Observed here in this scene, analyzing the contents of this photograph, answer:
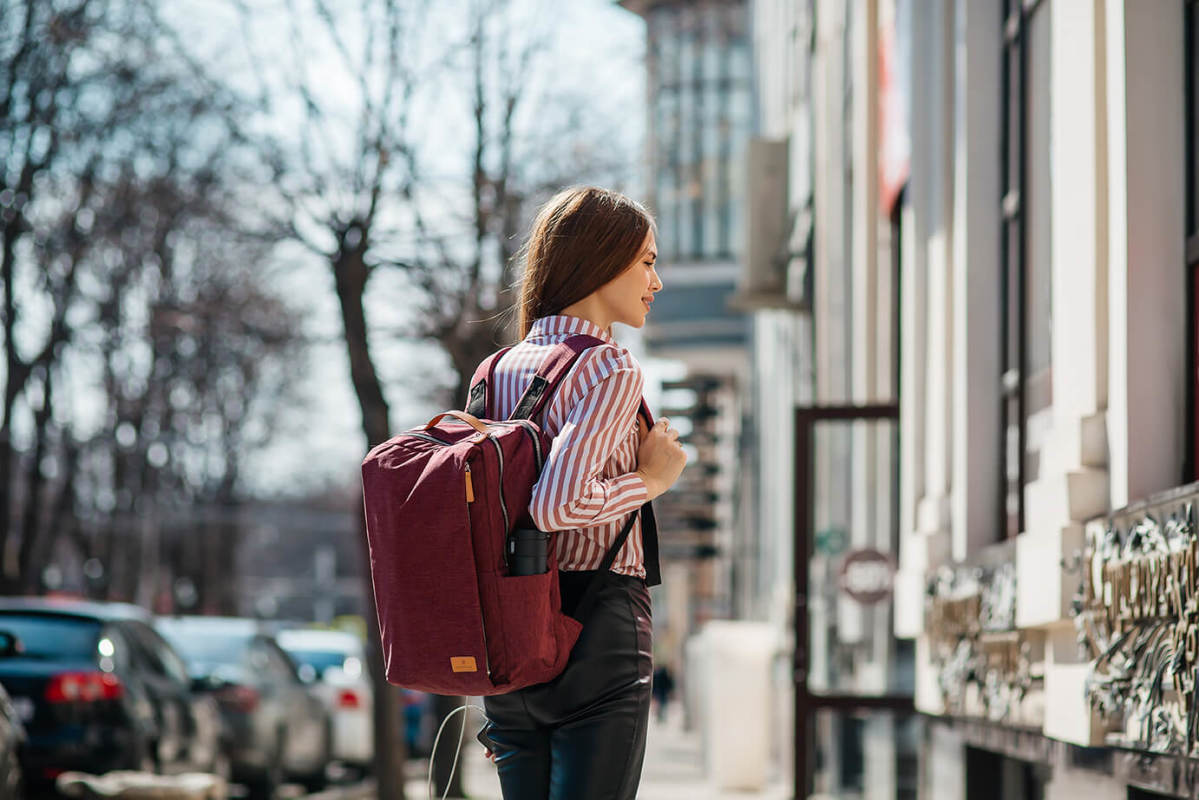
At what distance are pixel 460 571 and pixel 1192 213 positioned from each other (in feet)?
12.3

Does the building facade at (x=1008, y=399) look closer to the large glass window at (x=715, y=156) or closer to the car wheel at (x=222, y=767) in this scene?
the car wheel at (x=222, y=767)

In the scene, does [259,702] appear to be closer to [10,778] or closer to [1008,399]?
[10,778]

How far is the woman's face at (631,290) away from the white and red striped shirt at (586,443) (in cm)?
6

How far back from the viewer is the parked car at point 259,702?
16109 mm

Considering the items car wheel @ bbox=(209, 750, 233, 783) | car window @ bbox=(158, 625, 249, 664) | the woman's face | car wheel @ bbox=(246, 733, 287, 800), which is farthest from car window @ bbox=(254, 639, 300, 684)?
the woman's face

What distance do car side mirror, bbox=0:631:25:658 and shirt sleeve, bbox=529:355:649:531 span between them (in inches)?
367

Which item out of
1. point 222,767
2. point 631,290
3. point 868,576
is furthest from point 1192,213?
point 222,767

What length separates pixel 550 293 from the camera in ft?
12.1

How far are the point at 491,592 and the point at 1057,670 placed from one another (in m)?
4.25

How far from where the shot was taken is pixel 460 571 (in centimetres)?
329

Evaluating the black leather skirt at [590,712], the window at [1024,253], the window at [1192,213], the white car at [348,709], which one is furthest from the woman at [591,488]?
the white car at [348,709]

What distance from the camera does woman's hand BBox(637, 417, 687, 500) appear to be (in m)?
3.54

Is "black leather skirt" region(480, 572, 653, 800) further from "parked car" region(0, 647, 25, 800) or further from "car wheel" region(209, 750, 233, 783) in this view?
"car wheel" region(209, 750, 233, 783)

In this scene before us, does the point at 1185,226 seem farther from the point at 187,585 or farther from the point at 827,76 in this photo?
the point at 187,585
